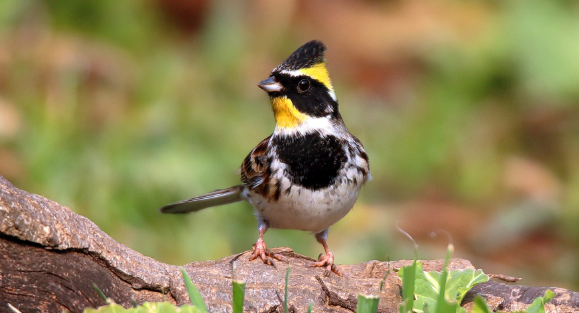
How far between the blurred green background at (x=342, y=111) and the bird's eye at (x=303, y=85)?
5.42 feet

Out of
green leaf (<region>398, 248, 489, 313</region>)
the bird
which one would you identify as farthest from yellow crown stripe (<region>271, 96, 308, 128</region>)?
green leaf (<region>398, 248, 489, 313</region>)

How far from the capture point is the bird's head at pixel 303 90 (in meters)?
3.98

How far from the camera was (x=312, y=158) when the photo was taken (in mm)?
3988

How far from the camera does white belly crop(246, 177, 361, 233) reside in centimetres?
393

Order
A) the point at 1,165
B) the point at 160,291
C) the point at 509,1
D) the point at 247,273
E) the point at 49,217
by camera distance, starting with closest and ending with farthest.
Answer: the point at 49,217
the point at 160,291
the point at 247,273
the point at 1,165
the point at 509,1

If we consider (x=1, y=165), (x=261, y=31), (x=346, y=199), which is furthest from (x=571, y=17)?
(x=1, y=165)

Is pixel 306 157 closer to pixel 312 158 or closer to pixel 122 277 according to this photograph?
pixel 312 158

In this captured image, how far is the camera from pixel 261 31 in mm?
8016

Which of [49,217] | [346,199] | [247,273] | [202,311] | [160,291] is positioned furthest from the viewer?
[346,199]

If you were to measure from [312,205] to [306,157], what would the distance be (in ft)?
0.84

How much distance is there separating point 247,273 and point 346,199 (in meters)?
0.84

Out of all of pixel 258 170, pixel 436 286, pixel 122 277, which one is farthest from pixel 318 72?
pixel 122 277

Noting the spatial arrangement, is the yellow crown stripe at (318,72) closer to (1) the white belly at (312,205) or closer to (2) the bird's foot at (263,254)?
(1) the white belly at (312,205)

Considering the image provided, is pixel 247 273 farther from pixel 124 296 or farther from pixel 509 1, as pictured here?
pixel 509 1
